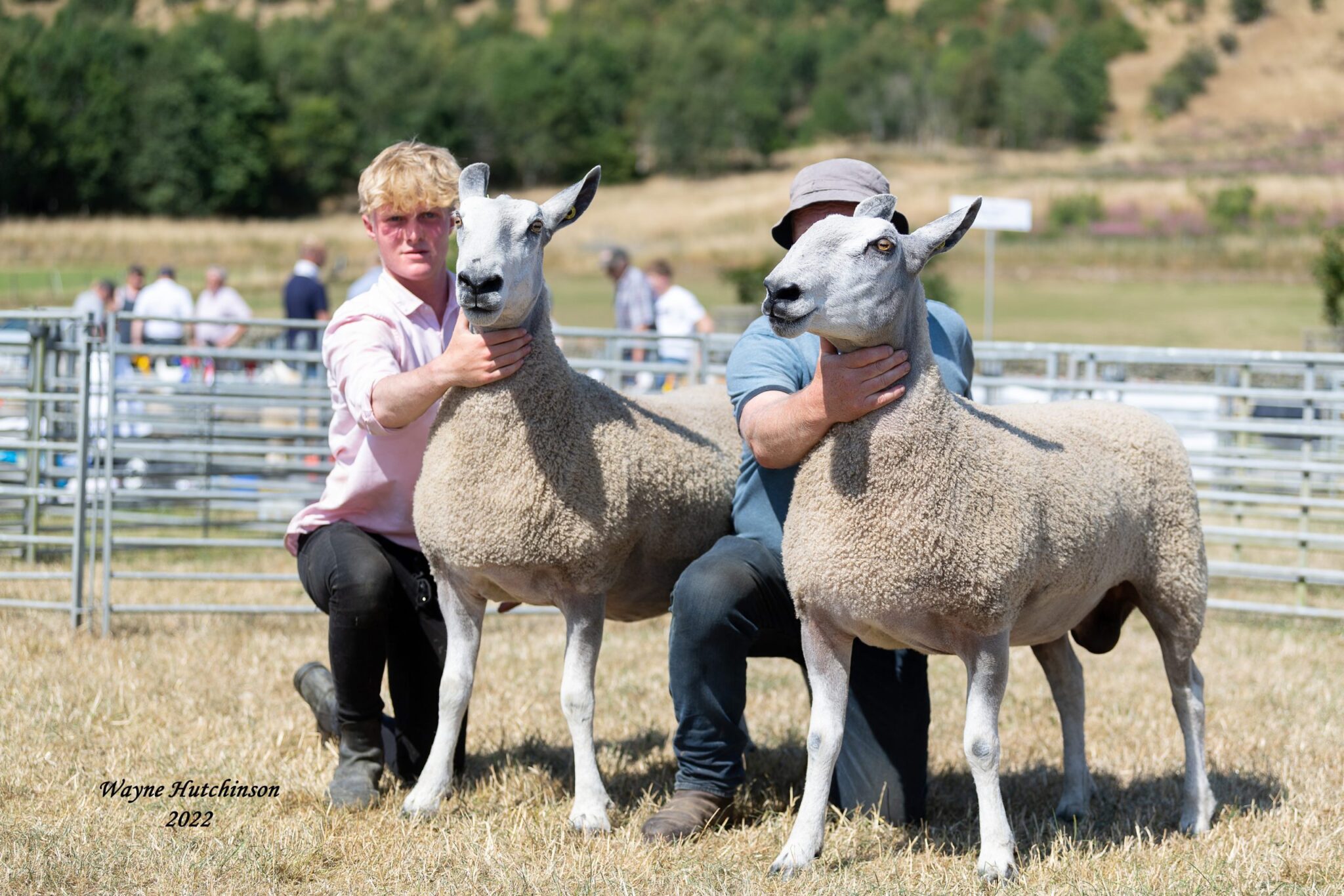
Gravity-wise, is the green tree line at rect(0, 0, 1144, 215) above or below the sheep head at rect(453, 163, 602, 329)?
above

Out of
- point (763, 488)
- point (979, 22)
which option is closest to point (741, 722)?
point (763, 488)

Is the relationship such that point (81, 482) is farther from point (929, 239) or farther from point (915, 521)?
point (929, 239)

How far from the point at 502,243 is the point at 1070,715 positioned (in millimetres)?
2565

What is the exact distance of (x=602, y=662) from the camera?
6535mm

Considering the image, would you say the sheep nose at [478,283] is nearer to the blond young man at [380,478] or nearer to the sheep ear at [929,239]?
the blond young man at [380,478]

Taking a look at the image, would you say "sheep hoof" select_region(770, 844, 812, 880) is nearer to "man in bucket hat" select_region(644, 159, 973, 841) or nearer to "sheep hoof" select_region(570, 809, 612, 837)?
"man in bucket hat" select_region(644, 159, 973, 841)

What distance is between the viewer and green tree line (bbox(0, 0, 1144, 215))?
74062mm

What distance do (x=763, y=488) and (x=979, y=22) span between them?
164m

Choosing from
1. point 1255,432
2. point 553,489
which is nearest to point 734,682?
point 553,489

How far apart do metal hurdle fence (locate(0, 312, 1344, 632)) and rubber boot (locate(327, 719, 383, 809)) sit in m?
2.51

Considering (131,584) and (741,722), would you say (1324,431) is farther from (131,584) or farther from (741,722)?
(131,584)

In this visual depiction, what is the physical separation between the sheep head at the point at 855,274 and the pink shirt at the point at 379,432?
1421 mm

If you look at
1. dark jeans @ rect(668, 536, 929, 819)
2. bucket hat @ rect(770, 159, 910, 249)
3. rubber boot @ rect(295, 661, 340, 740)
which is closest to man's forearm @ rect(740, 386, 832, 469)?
dark jeans @ rect(668, 536, 929, 819)

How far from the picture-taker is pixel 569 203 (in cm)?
391
